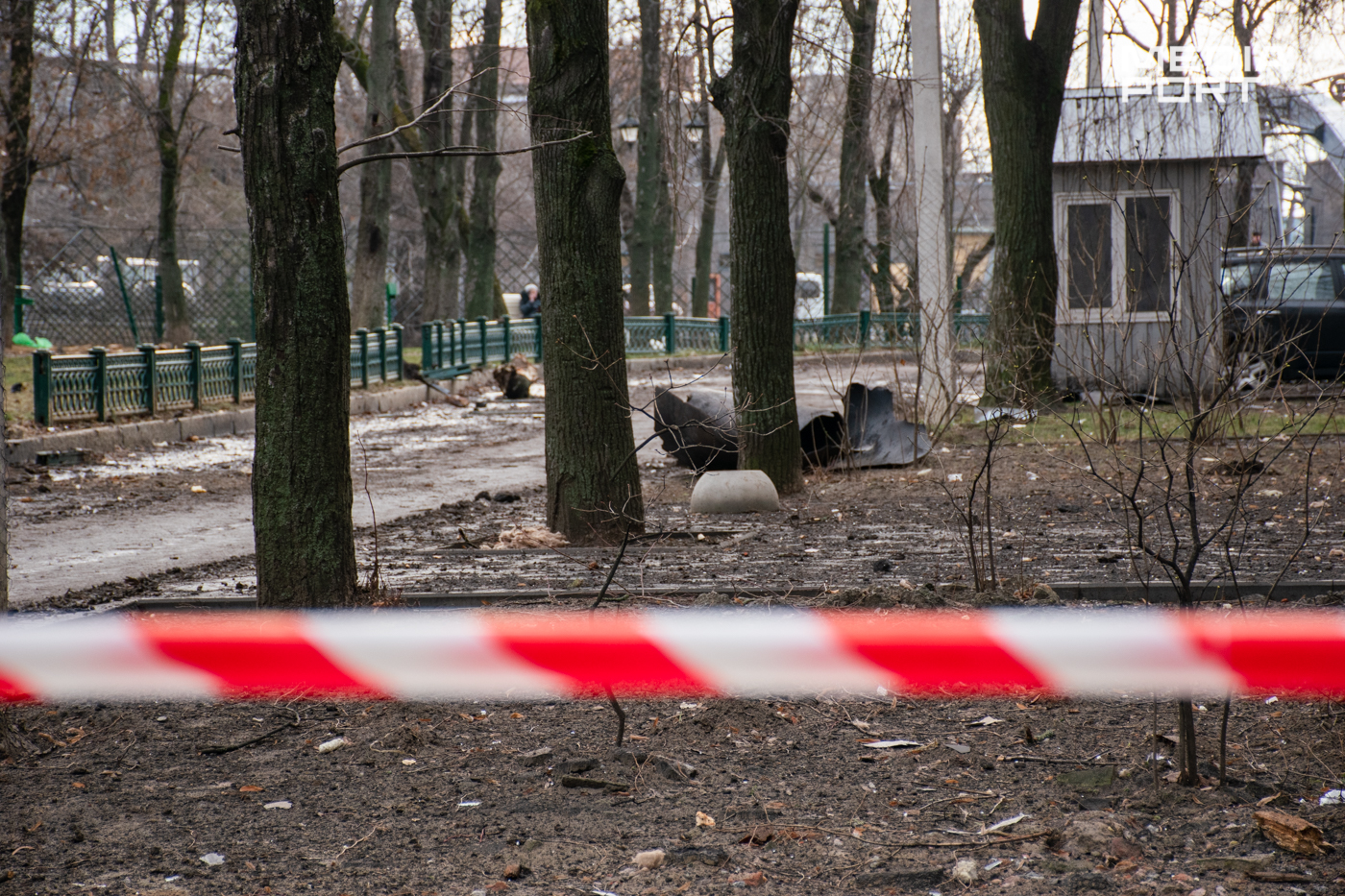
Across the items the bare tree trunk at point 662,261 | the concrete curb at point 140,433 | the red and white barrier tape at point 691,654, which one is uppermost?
the bare tree trunk at point 662,261

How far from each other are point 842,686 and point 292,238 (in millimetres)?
2334

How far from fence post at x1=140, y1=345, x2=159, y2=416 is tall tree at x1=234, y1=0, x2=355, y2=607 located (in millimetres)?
10396

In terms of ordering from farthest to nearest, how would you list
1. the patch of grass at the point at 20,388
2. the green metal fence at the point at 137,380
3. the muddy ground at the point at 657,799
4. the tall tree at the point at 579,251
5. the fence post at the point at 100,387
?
the fence post at the point at 100,387
the patch of grass at the point at 20,388
the green metal fence at the point at 137,380
the tall tree at the point at 579,251
the muddy ground at the point at 657,799

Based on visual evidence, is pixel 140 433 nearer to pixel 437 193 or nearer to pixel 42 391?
pixel 42 391

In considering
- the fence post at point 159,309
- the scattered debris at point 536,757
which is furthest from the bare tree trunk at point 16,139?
the scattered debris at point 536,757

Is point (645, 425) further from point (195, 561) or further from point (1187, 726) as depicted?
point (1187, 726)

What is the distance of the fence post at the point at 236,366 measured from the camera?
1554 centimetres

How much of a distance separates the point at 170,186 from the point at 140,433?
10627 millimetres

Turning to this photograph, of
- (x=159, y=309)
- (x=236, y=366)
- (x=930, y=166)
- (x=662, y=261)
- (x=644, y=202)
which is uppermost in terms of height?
(x=644, y=202)

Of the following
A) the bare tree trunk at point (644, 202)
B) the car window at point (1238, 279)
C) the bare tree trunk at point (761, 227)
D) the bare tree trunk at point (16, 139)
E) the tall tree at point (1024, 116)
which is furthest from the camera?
the bare tree trunk at point (644, 202)

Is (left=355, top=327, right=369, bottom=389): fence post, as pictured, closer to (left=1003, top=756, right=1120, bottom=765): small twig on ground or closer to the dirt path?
the dirt path

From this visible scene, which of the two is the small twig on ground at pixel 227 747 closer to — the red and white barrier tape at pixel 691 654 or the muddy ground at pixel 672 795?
the muddy ground at pixel 672 795

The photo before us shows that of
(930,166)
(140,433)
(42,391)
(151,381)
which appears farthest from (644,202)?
(42,391)

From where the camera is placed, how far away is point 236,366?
1561 centimetres
